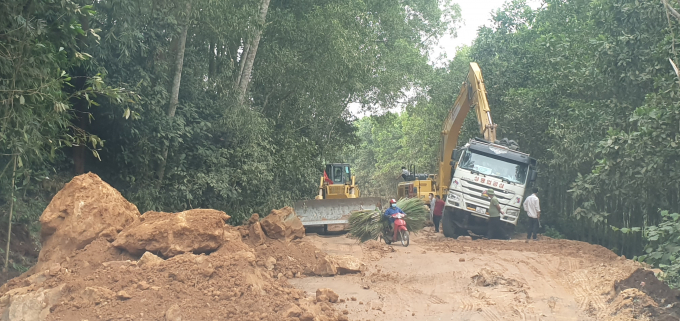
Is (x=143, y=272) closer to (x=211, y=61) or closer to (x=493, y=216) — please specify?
(x=211, y=61)

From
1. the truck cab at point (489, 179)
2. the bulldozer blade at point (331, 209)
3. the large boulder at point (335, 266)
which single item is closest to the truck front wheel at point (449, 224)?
the truck cab at point (489, 179)

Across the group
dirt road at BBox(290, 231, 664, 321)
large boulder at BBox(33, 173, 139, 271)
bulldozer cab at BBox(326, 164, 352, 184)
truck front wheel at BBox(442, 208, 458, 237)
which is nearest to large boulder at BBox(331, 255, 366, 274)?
dirt road at BBox(290, 231, 664, 321)

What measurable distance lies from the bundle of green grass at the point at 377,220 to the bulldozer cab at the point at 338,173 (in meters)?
9.81

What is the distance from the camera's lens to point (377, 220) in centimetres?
1622

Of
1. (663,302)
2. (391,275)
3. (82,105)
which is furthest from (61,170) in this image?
(663,302)

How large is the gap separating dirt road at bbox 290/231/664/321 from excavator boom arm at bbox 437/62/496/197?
14.7ft

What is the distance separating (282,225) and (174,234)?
12.1 feet

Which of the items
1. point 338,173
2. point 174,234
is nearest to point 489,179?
point 338,173

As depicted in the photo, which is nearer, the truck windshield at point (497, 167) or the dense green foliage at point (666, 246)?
the dense green foliage at point (666, 246)

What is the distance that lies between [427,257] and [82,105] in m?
8.52

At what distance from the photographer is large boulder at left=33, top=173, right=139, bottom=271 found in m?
9.70

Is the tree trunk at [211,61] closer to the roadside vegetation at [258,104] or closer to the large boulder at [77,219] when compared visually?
the roadside vegetation at [258,104]

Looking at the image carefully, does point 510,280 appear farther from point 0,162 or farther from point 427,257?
point 0,162

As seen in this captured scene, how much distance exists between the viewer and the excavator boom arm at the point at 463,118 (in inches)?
733
